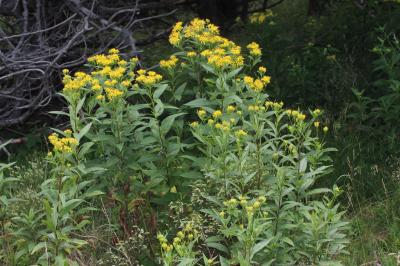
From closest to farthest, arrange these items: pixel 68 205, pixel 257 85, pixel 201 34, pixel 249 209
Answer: pixel 249 209
pixel 68 205
pixel 257 85
pixel 201 34

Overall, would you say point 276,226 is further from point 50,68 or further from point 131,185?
point 50,68

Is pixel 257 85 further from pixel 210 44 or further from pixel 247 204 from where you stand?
pixel 247 204

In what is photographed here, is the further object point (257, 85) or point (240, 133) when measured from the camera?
point (257, 85)

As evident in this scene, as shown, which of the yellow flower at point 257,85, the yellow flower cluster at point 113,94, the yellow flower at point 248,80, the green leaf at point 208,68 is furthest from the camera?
the green leaf at point 208,68

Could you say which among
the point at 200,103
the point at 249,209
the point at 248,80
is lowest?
the point at 200,103

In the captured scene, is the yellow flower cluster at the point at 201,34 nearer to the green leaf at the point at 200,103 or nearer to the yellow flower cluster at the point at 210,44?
the yellow flower cluster at the point at 210,44

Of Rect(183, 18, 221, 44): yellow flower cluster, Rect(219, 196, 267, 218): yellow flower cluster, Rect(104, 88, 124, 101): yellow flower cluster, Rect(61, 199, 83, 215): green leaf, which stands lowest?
Rect(61, 199, 83, 215): green leaf

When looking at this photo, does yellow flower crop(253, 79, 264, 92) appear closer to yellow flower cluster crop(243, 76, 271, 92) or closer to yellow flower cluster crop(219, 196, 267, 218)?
yellow flower cluster crop(243, 76, 271, 92)

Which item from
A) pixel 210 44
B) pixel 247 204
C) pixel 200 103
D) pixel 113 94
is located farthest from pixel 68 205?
pixel 210 44

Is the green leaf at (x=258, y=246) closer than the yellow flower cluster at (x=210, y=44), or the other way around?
the green leaf at (x=258, y=246)

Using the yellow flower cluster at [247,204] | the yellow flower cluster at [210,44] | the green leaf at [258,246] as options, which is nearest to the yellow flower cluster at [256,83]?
the yellow flower cluster at [210,44]

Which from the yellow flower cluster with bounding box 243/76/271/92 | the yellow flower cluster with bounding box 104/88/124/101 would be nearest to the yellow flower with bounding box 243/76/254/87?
the yellow flower cluster with bounding box 243/76/271/92

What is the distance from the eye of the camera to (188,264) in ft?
9.44

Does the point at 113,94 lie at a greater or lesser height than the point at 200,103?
greater
